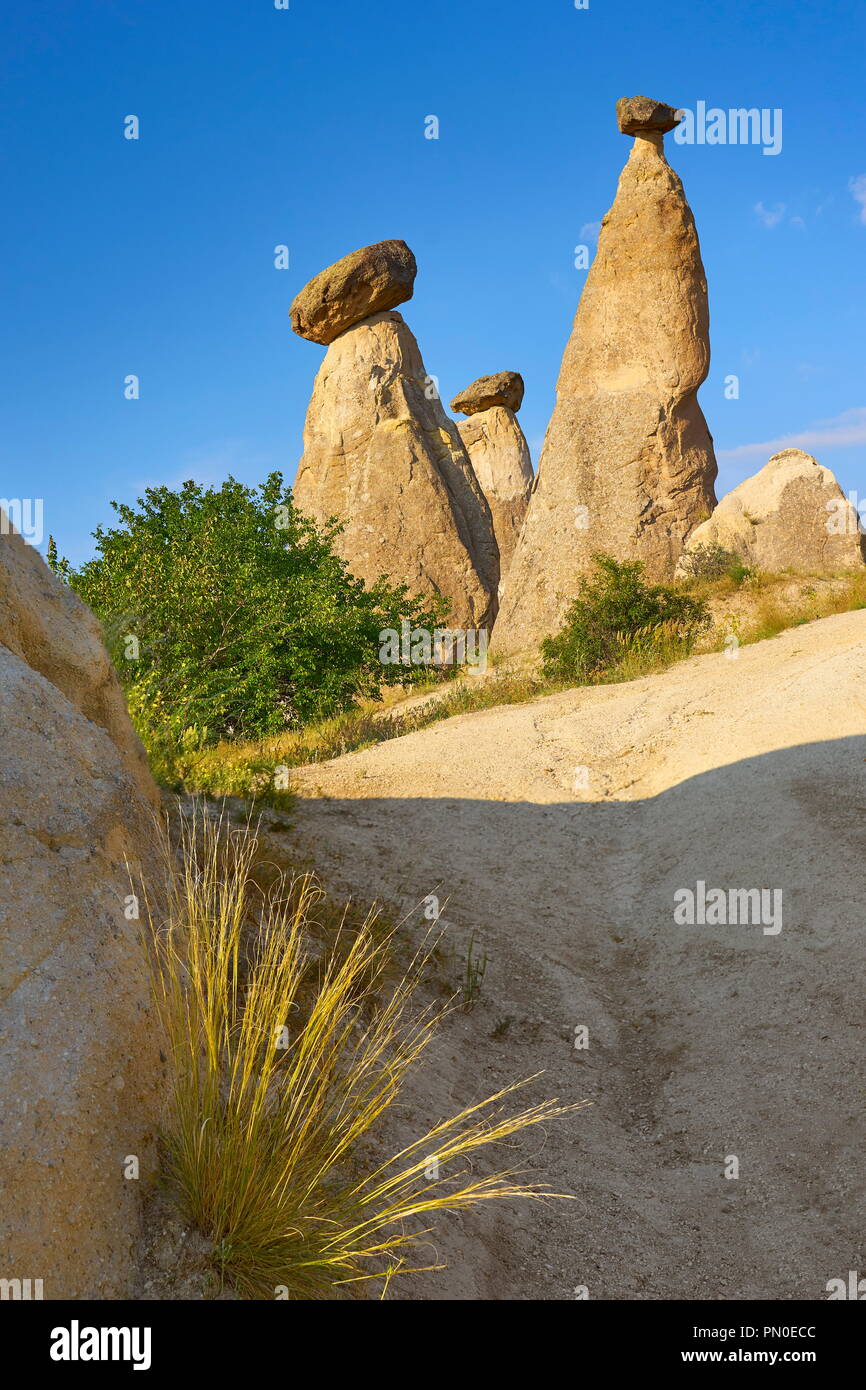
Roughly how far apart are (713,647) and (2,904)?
11257mm

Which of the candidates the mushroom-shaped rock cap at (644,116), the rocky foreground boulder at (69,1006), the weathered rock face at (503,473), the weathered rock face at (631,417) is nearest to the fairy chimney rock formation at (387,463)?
the weathered rock face at (631,417)

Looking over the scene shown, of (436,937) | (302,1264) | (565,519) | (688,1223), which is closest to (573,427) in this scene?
(565,519)

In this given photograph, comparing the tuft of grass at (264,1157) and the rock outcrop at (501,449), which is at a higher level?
the rock outcrop at (501,449)

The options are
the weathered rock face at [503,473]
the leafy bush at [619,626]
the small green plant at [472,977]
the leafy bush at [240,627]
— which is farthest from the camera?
the weathered rock face at [503,473]

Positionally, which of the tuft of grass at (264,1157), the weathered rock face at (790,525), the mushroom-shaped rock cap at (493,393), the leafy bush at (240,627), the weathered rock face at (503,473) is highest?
the mushroom-shaped rock cap at (493,393)

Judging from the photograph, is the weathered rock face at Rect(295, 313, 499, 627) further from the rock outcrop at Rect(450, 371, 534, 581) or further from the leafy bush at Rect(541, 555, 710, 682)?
the rock outcrop at Rect(450, 371, 534, 581)

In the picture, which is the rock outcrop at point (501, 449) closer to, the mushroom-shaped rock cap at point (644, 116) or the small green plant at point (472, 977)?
the mushroom-shaped rock cap at point (644, 116)

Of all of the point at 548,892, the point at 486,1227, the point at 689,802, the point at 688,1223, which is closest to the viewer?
the point at 486,1227

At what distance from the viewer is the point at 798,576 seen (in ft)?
48.0

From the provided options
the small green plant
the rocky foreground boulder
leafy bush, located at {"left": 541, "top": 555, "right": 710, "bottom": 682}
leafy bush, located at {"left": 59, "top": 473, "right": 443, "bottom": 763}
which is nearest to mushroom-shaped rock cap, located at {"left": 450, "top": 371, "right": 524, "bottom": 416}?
leafy bush, located at {"left": 59, "top": 473, "right": 443, "bottom": 763}

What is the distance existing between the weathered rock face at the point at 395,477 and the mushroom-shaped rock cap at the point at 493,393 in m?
8.89

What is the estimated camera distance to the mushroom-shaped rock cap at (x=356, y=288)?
2273 cm
